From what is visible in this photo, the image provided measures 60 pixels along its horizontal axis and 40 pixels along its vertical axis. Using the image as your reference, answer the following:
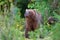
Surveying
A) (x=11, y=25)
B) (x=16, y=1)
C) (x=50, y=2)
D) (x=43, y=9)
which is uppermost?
(x=11, y=25)

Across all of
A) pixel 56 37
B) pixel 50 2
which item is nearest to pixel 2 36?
pixel 56 37

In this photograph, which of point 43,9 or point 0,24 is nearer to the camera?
point 0,24

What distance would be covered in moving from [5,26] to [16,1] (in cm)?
1045

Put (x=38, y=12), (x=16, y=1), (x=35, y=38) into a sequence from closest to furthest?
(x=35, y=38)
(x=38, y=12)
(x=16, y=1)

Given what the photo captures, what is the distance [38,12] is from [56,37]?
19.8 feet

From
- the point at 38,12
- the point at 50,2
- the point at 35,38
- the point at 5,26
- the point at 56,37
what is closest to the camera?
the point at 56,37

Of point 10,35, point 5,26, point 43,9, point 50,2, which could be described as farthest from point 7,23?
point 43,9

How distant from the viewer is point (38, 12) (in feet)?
29.3

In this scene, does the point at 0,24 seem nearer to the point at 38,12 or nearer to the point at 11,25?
the point at 11,25

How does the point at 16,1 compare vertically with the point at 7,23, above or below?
below

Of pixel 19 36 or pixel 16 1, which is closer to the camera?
pixel 19 36

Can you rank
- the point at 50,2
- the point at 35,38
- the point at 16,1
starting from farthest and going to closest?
1. the point at 16,1
2. the point at 50,2
3. the point at 35,38

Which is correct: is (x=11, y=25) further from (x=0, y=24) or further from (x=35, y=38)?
(x=35, y=38)

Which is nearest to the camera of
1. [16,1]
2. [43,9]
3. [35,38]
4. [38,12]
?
[35,38]
